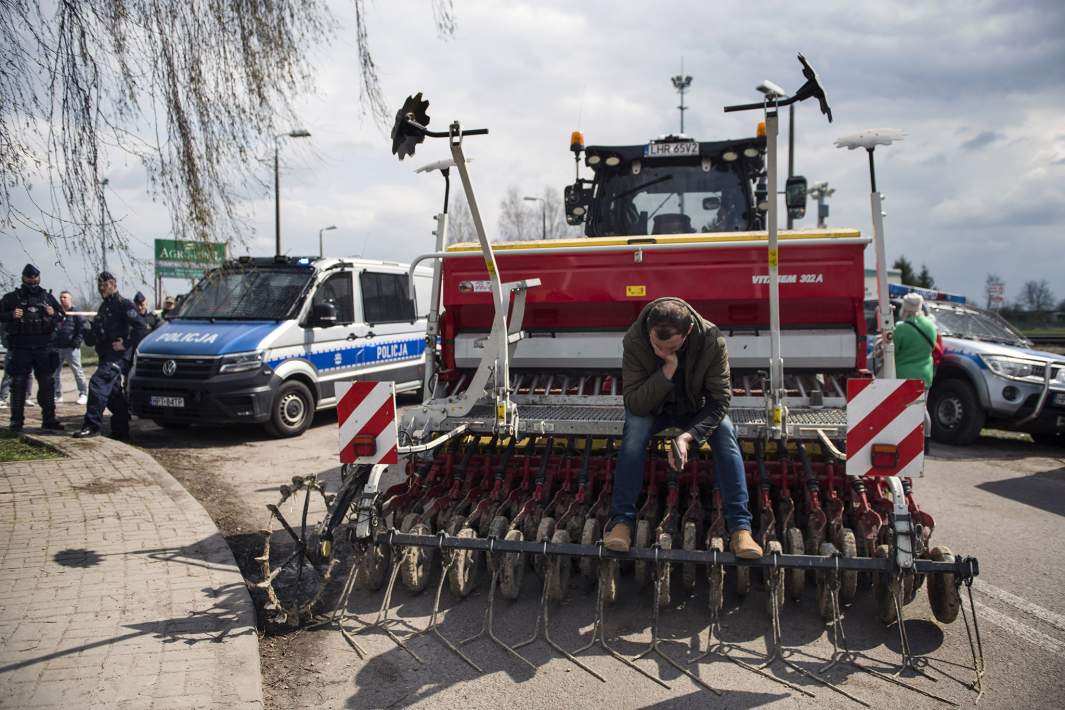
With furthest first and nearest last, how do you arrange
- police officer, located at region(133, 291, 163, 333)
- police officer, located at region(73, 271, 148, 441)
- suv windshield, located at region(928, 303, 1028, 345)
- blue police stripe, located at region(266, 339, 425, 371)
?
police officer, located at region(133, 291, 163, 333)
suv windshield, located at region(928, 303, 1028, 345)
blue police stripe, located at region(266, 339, 425, 371)
police officer, located at region(73, 271, 148, 441)

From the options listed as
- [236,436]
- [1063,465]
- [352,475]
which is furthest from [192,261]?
[1063,465]

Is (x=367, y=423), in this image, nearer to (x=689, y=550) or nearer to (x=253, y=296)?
(x=689, y=550)

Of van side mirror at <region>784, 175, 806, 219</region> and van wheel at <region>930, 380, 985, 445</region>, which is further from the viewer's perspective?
van wheel at <region>930, 380, 985, 445</region>

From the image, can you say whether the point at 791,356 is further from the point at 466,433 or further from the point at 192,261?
the point at 192,261

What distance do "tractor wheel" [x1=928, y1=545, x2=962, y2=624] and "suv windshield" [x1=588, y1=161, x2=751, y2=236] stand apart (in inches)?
159

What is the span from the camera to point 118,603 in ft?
14.2

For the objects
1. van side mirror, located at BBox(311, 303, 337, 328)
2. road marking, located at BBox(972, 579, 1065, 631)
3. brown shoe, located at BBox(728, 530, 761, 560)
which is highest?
van side mirror, located at BBox(311, 303, 337, 328)

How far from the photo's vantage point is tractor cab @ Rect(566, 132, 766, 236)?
7488 millimetres

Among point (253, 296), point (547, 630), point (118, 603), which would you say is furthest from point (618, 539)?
point (253, 296)

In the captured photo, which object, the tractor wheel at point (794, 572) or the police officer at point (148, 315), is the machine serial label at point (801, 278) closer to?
the tractor wheel at point (794, 572)

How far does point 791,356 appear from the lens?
18.4 feet

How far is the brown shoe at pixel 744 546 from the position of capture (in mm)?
3961

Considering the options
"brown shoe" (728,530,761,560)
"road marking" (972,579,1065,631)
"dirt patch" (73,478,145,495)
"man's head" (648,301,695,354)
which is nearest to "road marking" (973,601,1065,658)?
"road marking" (972,579,1065,631)

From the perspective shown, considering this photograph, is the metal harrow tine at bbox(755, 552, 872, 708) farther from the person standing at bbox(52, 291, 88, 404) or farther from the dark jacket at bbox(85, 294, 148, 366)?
the person standing at bbox(52, 291, 88, 404)
